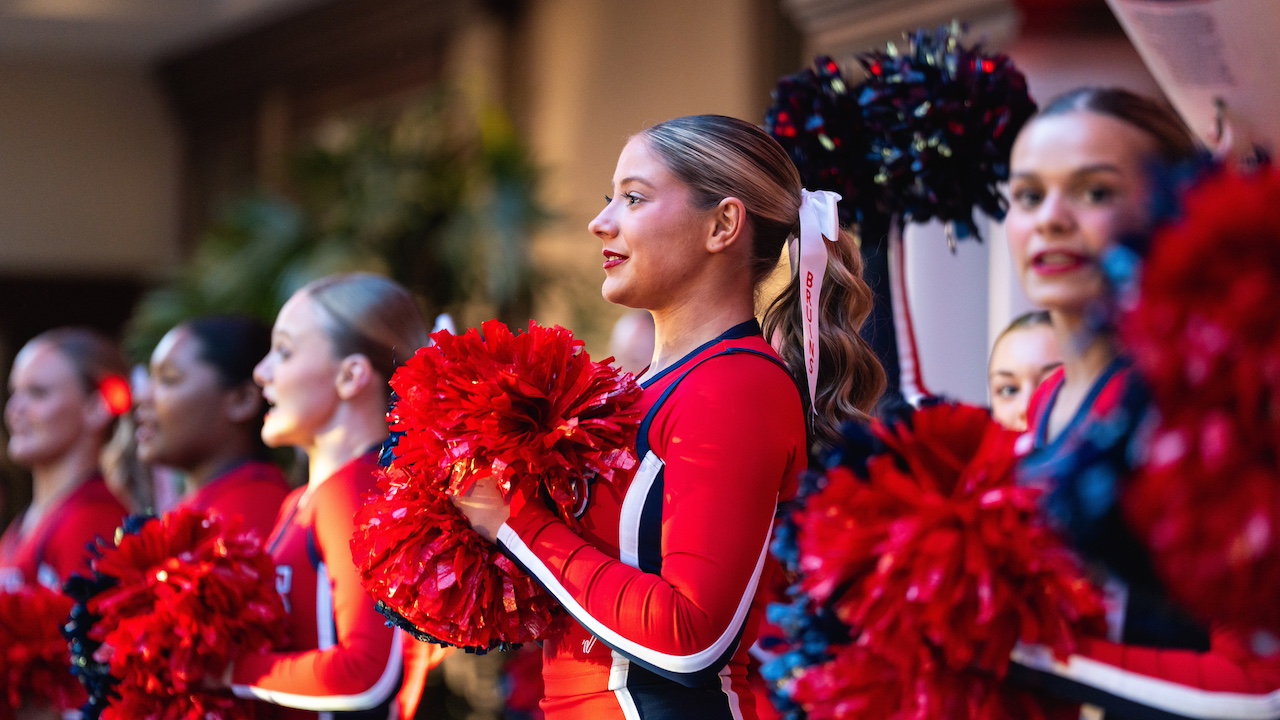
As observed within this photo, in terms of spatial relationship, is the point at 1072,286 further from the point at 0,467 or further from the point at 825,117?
the point at 0,467

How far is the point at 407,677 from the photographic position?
7.87ft

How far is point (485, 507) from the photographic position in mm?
1663

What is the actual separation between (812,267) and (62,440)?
2612 millimetres

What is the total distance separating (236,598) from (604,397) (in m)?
0.93

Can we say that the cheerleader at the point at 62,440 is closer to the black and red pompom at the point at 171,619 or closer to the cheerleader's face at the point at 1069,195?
the black and red pompom at the point at 171,619

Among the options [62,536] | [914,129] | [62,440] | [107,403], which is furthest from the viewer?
[107,403]

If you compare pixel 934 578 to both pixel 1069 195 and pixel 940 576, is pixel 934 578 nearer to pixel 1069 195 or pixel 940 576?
pixel 940 576

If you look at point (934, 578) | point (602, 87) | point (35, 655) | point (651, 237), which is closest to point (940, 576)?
point (934, 578)

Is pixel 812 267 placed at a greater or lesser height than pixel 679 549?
greater

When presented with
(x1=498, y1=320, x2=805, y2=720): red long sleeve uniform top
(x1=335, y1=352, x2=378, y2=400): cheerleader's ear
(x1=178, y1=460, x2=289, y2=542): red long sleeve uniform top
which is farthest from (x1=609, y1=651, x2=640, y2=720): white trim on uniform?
(x1=178, y1=460, x2=289, y2=542): red long sleeve uniform top

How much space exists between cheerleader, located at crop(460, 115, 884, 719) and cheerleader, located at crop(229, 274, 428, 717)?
58 cm

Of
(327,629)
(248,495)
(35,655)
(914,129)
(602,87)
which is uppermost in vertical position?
(602,87)

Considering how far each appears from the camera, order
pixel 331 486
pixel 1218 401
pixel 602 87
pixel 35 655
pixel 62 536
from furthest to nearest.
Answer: pixel 602 87 → pixel 62 536 → pixel 35 655 → pixel 331 486 → pixel 1218 401

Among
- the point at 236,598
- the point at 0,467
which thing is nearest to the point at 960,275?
the point at 236,598
